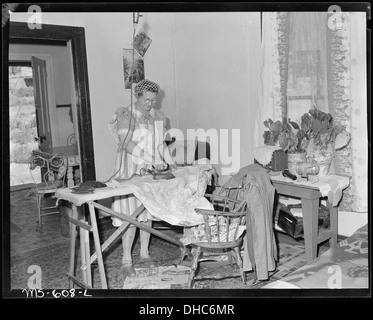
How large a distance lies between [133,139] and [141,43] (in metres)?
2.08

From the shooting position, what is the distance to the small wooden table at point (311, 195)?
3.58 m

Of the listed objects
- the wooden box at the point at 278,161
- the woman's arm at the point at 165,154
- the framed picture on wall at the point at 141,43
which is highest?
the framed picture on wall at the point at 141,43

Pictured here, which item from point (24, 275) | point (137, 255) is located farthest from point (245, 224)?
point (24, 275)

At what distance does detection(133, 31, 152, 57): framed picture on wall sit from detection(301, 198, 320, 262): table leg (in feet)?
9.12

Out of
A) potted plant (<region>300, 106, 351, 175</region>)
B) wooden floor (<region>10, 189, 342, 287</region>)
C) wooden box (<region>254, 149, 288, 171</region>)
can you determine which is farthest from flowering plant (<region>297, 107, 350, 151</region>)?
wooden floor (<region>10, 189, 342, 287</region>)

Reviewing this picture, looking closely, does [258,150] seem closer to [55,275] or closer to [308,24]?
[308,24]

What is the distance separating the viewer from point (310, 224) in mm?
3619

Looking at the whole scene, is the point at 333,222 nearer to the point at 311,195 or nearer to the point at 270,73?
the point at 311,195

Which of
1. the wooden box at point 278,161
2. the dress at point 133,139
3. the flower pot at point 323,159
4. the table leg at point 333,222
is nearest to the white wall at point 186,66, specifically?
the wooden box at point 278,161

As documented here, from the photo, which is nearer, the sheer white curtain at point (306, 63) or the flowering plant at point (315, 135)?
the flowering plant at point (315, 135)

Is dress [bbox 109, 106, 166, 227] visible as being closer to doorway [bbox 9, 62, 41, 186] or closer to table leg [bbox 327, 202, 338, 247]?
table leg [bbox 327, 202, 338, 247]

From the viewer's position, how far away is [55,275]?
146 inches

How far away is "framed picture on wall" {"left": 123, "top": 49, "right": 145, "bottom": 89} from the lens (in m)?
5.05

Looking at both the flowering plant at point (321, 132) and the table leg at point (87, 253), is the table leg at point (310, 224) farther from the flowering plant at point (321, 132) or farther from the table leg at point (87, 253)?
the table leg at point (87, 253)
